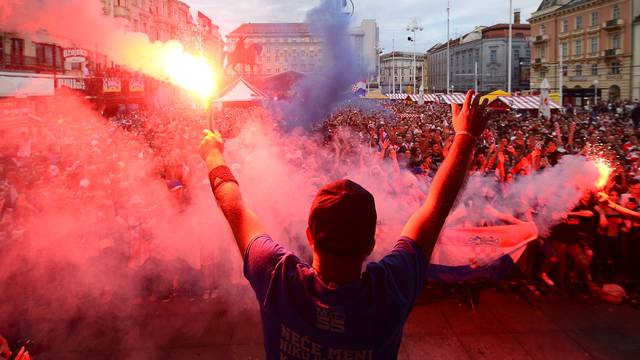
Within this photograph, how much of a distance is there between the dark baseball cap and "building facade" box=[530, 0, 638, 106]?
5215cm

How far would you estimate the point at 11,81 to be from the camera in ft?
33.0

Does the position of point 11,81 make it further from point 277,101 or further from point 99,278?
point 277,101

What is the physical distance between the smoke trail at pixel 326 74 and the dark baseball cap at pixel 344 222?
38.9 feet

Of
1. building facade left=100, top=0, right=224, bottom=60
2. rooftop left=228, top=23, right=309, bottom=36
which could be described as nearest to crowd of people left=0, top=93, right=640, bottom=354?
building facade left=100, top=0, right=224, bottom=60

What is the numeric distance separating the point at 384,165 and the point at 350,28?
16.9ft

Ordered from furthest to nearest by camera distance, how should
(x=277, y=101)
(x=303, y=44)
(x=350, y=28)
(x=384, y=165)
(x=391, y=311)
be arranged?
(x=277, y=101) → (x=303, y=44) → (x=350, y=28) → (x=384, y=165) → (x=391, y=311)

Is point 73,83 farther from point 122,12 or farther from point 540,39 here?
point 540,39

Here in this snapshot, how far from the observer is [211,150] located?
207 cm

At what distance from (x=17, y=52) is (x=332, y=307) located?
1161cm

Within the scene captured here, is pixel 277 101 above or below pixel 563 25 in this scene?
below

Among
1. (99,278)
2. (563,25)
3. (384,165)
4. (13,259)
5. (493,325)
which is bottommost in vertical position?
(493,325)

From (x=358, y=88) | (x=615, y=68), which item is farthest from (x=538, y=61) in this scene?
(x=358, y=88)

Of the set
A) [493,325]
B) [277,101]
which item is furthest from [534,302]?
[277,101]

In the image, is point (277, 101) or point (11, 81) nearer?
point (11, 81)
